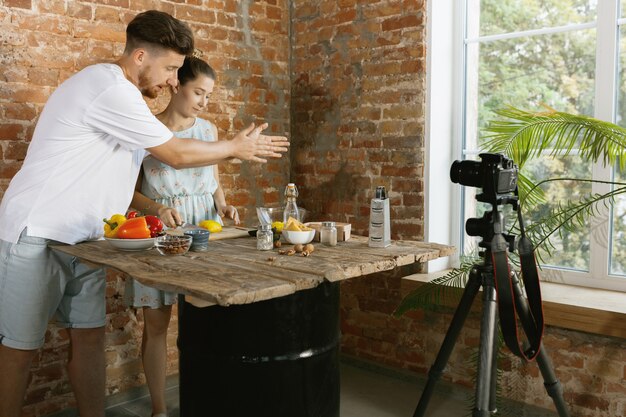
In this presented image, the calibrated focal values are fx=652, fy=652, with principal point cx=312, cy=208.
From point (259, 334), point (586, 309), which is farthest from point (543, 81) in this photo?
point (259, 334)

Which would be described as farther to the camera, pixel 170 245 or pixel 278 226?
pixel 278 226

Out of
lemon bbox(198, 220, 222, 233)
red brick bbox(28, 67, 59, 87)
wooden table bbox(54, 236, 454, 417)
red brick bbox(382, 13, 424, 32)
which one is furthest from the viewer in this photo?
red brick bbox(382, 13, 424, 32)

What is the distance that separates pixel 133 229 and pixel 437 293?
1690 millimetres

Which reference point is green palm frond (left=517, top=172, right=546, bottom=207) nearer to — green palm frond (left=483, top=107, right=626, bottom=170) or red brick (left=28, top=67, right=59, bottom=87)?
green palm frond (left=483, top=107, right=626, bottom=170)

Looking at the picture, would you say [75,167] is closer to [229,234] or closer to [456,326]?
[229,234]

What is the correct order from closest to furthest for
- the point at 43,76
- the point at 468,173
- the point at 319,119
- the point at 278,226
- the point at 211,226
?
the point at 468,173, the point at 278,226, the point at 211,226, the point at 43,76, the point at 319,119

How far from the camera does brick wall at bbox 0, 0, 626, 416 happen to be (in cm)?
317

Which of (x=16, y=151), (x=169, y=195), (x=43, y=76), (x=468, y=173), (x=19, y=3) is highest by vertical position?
(x=19, y=3)

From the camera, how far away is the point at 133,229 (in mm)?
2469

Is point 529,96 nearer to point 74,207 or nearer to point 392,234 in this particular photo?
point 392,234

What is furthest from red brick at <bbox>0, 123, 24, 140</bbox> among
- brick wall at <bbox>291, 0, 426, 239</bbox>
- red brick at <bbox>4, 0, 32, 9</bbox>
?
brick wall at <bbox>291, 0, 426, 239</bbox>

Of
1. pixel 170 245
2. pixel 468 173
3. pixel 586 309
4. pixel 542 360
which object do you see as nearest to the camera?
pixel 170 245

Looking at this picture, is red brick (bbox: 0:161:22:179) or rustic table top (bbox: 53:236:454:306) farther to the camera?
red brick (bbox: 0:161:22:179)

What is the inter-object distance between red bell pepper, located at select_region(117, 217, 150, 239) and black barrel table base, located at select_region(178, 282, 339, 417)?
1.07 feet
